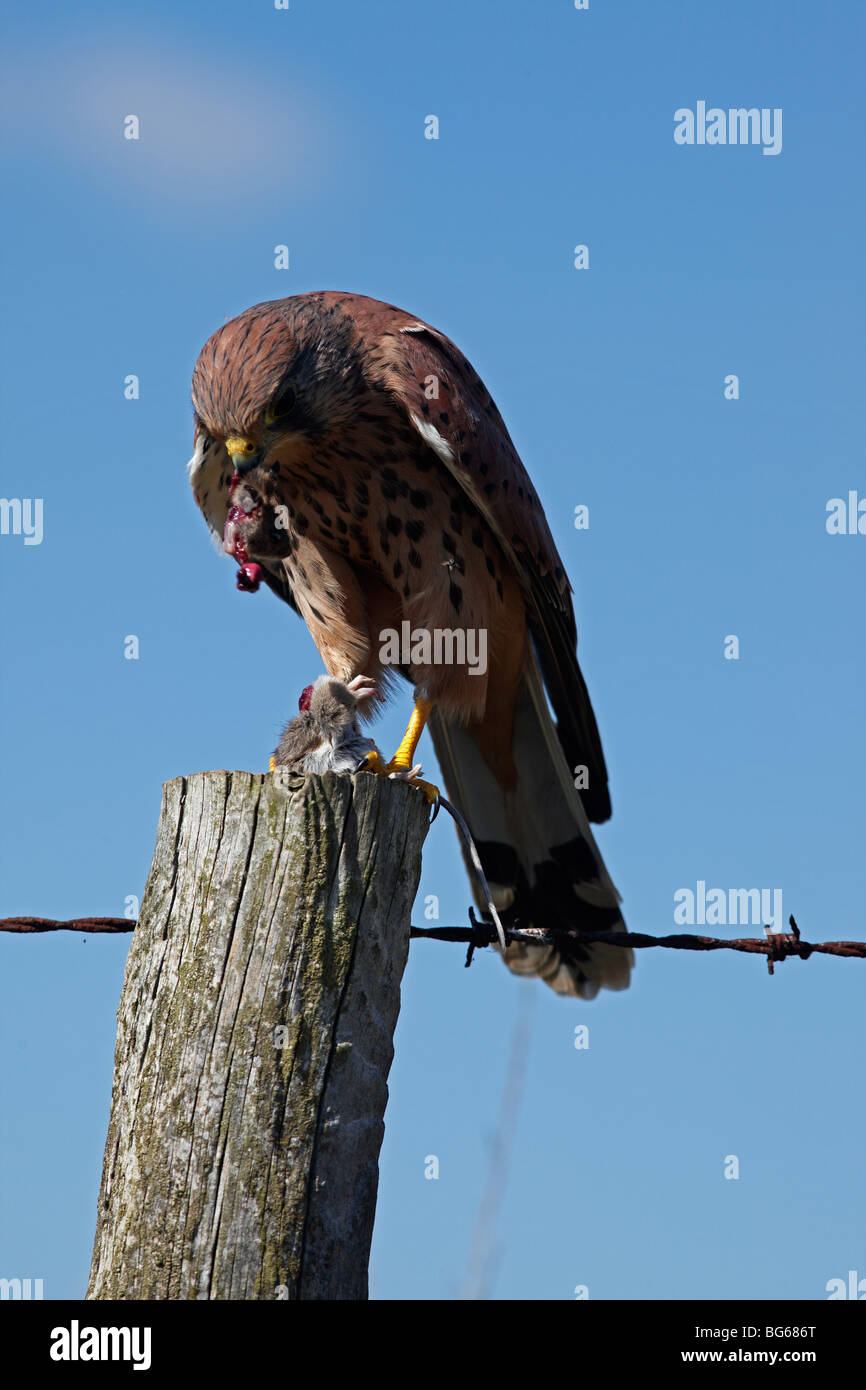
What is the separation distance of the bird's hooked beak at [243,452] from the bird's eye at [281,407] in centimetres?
9

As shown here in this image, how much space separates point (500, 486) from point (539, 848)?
1.30 meters

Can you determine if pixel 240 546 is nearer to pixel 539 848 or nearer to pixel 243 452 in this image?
pixel 243 452

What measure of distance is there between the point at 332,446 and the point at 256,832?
241 cm

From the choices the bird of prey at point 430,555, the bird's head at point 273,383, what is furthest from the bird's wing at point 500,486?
the bird's head at point 273,383

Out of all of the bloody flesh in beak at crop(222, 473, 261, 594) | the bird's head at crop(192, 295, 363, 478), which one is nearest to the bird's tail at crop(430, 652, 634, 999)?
the bloody flesh in beak at crop(222, 473, 261, 594)

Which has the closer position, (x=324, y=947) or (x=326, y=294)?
(x=324, y=947)

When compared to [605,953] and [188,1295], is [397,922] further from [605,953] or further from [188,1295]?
[605,953]

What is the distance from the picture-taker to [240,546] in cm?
450

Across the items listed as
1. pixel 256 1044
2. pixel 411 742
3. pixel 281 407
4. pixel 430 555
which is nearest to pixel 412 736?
pixel 411 742

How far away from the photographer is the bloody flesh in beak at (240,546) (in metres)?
4.47
